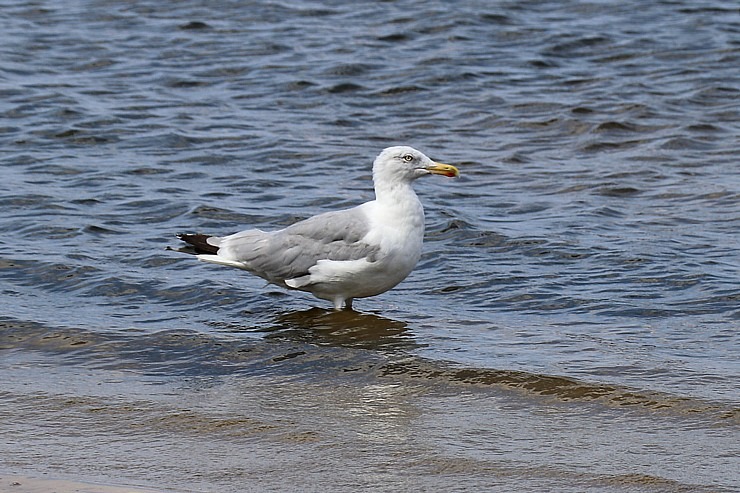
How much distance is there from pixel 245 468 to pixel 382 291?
2696 mm

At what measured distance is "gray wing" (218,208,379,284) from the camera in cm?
766

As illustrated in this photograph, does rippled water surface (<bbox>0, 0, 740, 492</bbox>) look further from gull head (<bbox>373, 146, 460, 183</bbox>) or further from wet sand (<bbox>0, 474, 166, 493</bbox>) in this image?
gull head (<bbox>373, 146, 460, 183</bbox>)

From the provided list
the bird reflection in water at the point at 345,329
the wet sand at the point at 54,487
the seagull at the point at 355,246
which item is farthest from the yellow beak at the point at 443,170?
the wet sand at the point at 54,487

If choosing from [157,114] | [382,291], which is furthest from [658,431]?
[157,114]

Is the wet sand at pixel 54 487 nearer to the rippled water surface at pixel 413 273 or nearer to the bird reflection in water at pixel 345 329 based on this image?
the rippled water surface at pixel 413 273

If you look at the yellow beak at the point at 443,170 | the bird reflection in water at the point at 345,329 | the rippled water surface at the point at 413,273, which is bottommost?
the bird reflection in water at the point at 345,329

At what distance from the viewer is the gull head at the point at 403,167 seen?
25.6ft

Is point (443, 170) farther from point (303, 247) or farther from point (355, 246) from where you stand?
point (303, 247)

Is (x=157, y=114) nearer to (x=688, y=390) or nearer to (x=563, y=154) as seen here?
(x=563, y=154)

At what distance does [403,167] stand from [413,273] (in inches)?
40.6

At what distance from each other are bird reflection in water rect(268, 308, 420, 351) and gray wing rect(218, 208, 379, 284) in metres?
0.28

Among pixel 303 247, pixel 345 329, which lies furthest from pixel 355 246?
pixel 345 329

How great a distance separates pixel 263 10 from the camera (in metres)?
16.8

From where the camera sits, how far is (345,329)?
762 cm
